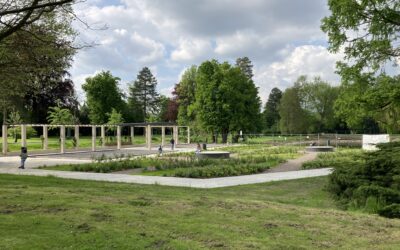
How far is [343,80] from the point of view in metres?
16.6

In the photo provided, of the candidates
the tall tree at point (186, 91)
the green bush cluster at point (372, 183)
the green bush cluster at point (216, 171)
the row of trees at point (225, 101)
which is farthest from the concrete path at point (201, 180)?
the tall tree at point (186, 91)

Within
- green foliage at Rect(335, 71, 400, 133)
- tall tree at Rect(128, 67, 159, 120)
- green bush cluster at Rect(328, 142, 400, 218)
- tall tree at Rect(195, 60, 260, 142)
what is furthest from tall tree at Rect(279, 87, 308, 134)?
green bush cluster at Rect(328, 142, 400, 218)

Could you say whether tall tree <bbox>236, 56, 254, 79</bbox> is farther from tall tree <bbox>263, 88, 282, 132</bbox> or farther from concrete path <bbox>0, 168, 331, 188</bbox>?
concrete path <bbox>0, 168, 331, 188</bbox>

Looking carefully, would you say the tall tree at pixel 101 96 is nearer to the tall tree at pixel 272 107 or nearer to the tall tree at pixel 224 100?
the tall tree at pixel 224 100

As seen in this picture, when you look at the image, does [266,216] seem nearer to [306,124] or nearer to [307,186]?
[307,186]

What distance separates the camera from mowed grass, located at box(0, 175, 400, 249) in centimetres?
569

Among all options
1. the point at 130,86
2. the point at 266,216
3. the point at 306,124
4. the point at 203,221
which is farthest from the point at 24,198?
Result: the point at 130,86

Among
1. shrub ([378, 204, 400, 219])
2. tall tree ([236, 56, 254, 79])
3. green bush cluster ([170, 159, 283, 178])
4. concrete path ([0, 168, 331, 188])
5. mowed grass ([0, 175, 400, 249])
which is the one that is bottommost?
concrete path ([0, 168, 331, 188])

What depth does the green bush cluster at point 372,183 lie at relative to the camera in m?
9.99

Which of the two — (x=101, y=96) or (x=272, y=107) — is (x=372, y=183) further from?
(x=272, y=107)

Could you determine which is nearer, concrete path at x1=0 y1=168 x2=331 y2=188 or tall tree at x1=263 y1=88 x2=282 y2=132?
concrete path at x1=0 y1=168 x2=331 y2=188

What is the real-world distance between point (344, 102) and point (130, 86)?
100 metres

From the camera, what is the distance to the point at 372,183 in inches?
433

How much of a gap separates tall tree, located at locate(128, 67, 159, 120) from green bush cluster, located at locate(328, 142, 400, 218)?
330 feet
